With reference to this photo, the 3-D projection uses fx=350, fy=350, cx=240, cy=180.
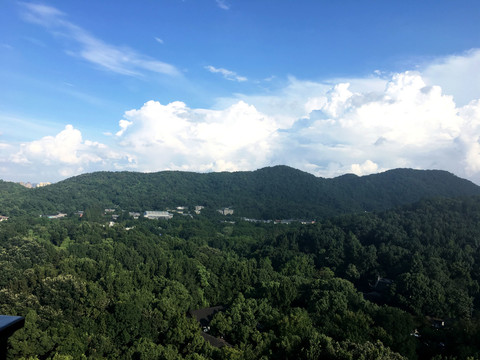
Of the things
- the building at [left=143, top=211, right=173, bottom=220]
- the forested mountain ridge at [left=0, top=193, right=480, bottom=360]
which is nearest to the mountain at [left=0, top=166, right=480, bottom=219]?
the building at [left=143, top=211, right=173, bottom=220]

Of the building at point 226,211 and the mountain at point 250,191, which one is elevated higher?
the mountain at point 250,191

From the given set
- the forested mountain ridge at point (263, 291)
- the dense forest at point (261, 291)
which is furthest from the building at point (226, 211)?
the forested mountain ridge at point (263, 291)

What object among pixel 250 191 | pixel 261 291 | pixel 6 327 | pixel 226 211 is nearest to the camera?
pixel 6 327

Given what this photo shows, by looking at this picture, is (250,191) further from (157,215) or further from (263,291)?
(263,291)

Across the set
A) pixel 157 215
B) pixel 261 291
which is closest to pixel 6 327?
pixel 261 291

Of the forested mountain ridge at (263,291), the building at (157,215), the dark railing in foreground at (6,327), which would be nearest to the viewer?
the dark railing in foreground at (6,327)

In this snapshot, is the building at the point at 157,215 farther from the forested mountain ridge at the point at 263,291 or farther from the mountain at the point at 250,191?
the forested mountain ridge at the point at 263,291

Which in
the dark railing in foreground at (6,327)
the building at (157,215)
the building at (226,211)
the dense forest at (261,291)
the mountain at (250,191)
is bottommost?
the dense forest at (261,291)
